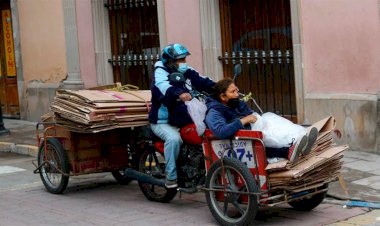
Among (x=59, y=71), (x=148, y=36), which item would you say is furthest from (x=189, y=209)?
(x=59, y=71)

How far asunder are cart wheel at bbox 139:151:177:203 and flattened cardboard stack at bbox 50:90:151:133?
1.33ft

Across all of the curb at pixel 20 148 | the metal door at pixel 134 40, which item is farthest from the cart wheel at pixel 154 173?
the metal door at pixel 134 40

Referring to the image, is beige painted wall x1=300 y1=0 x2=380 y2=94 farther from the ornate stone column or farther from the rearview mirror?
the ornate stone column

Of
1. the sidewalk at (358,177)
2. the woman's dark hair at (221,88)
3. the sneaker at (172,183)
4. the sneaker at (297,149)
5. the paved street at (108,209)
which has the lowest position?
the paved street at (108,209)

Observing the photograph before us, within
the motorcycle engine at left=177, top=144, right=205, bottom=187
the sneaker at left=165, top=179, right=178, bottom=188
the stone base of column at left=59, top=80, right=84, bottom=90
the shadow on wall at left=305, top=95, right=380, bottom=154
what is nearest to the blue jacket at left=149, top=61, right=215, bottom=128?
the motorcycle engine at left=177, top=144, right=205, bottom=187

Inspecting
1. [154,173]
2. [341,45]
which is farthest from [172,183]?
[341,45]

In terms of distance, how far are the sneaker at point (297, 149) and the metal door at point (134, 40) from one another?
7563 millimetres

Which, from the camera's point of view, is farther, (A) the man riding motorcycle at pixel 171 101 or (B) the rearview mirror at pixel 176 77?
(A) the man riding motorcycle at pixel 171 101

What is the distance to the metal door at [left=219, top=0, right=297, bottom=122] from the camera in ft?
35.9

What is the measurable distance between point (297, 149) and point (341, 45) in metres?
4.14

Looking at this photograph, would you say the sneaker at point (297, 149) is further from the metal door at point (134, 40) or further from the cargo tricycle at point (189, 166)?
the metal door at point (134, 40)

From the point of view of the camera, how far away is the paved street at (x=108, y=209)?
22.9 feet

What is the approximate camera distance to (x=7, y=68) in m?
17.1

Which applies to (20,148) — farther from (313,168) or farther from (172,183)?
(313,168)
